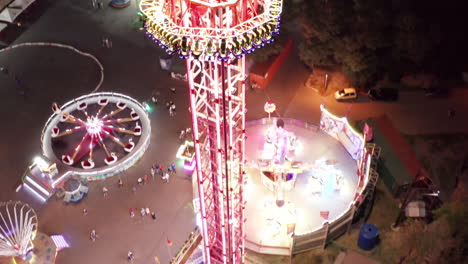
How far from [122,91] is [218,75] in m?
35.1

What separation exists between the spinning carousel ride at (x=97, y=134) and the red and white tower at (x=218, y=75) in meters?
20.3

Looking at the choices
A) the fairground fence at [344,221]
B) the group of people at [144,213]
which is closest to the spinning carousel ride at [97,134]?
the group of people at [144,213]

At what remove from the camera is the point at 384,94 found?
60.0 m

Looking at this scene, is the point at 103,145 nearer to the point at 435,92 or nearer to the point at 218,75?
the point at 218,75

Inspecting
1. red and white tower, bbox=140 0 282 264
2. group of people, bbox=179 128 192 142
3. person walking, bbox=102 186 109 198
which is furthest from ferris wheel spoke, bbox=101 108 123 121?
red and white tower, bbox=140 0 282 264

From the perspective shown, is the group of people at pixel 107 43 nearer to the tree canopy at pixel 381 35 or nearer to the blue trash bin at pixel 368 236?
the tree canopy at pixel 381 35

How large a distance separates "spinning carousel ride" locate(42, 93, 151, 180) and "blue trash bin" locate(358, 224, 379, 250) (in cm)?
2240

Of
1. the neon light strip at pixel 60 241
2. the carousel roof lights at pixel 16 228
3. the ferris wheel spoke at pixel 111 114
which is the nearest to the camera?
the carousel roof lights at pixel 16 228

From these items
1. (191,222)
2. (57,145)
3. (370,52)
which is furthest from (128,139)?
(370,52)

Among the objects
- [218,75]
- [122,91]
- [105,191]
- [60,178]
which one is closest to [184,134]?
[122,91]

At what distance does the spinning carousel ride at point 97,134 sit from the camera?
5531 cm

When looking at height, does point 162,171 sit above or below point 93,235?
above

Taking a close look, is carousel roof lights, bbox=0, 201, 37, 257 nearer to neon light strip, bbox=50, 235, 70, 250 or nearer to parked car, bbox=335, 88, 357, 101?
neon light strip, bbox=50, 235, 70, 250

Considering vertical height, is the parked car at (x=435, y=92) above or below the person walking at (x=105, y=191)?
above
